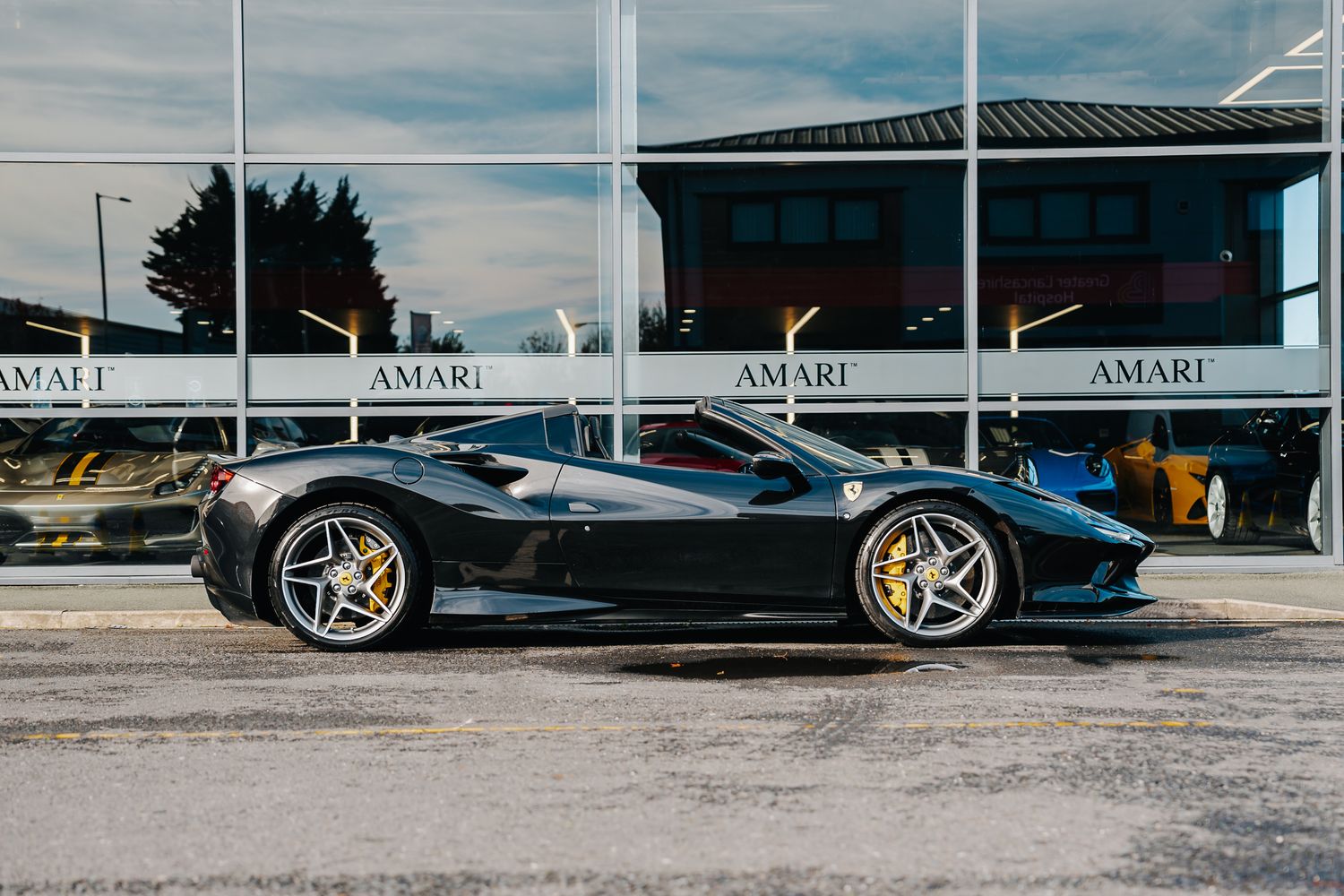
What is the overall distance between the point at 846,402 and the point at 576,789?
702 centimetres

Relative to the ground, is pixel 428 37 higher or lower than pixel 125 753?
higher

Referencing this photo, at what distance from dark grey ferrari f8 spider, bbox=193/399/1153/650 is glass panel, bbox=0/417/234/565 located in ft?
12.6

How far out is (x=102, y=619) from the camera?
8.00 meters

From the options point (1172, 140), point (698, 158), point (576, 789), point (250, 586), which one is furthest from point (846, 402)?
point (576, 789)

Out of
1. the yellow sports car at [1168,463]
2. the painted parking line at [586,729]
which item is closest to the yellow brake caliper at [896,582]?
the painted parking line at [586,729]

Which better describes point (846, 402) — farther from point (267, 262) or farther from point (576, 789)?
point (576, 789)

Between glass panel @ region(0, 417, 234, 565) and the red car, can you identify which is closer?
the red car

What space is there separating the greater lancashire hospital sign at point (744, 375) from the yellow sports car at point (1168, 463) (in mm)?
220

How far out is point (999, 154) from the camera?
10.6 metres

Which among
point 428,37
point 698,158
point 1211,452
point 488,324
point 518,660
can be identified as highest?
point 428,37

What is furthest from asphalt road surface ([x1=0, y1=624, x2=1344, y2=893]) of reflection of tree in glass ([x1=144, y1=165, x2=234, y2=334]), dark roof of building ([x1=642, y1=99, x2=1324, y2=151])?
dark roof of building ([x1=642, y1=99, x2=1324, y2=151])

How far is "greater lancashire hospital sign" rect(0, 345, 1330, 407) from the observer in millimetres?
10398

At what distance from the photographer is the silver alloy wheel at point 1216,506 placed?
10.5 metres

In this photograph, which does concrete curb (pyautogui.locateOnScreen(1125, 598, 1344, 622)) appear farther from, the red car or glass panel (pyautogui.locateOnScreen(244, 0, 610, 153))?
glass panel (pyautogui.locateOnScreen(244, 0, 610, 153))
